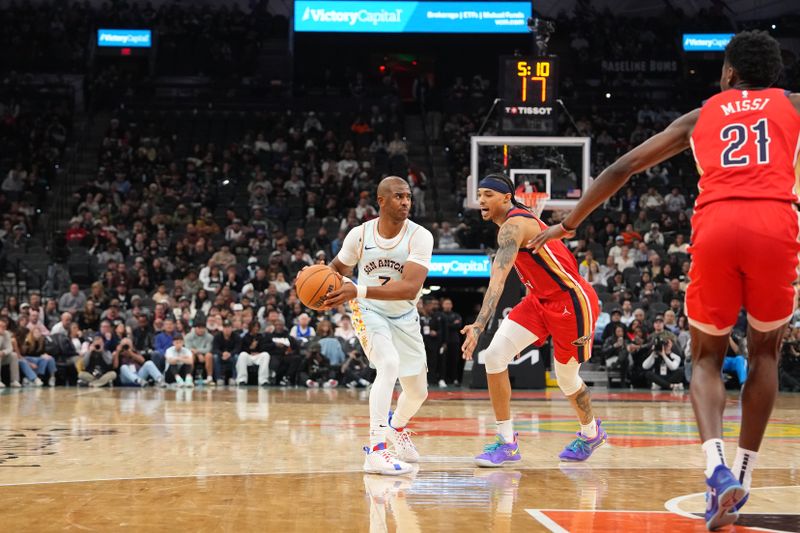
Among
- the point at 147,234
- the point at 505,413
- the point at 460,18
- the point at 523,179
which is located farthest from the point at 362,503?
the point at 460,18

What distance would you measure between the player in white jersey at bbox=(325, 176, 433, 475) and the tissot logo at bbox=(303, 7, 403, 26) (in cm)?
2315

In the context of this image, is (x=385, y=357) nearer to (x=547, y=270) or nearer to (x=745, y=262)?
(x=547, y=270)

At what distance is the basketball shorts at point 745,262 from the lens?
4.05m

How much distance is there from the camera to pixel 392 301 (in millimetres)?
6492

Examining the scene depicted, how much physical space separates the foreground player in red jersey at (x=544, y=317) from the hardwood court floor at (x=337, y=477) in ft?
1.23

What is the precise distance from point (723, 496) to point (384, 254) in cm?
308

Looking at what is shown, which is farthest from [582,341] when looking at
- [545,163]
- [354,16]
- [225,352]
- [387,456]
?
[354,16]

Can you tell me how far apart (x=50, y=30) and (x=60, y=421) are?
22.1 meters

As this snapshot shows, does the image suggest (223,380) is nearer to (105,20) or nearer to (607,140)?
(607,140)

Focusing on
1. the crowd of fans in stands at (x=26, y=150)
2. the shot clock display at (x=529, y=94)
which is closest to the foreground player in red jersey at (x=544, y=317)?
the shot clock display at (x=529, y=94)

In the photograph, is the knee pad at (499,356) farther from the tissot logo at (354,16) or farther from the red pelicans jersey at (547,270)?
the tissot logo at (354,16)

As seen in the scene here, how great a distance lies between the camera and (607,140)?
2614cm

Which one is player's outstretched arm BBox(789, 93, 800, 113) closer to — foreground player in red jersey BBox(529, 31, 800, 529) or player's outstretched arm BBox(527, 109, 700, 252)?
foreground player in red jersey BBox(529, 31, 800, 529)

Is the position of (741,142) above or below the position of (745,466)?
above
